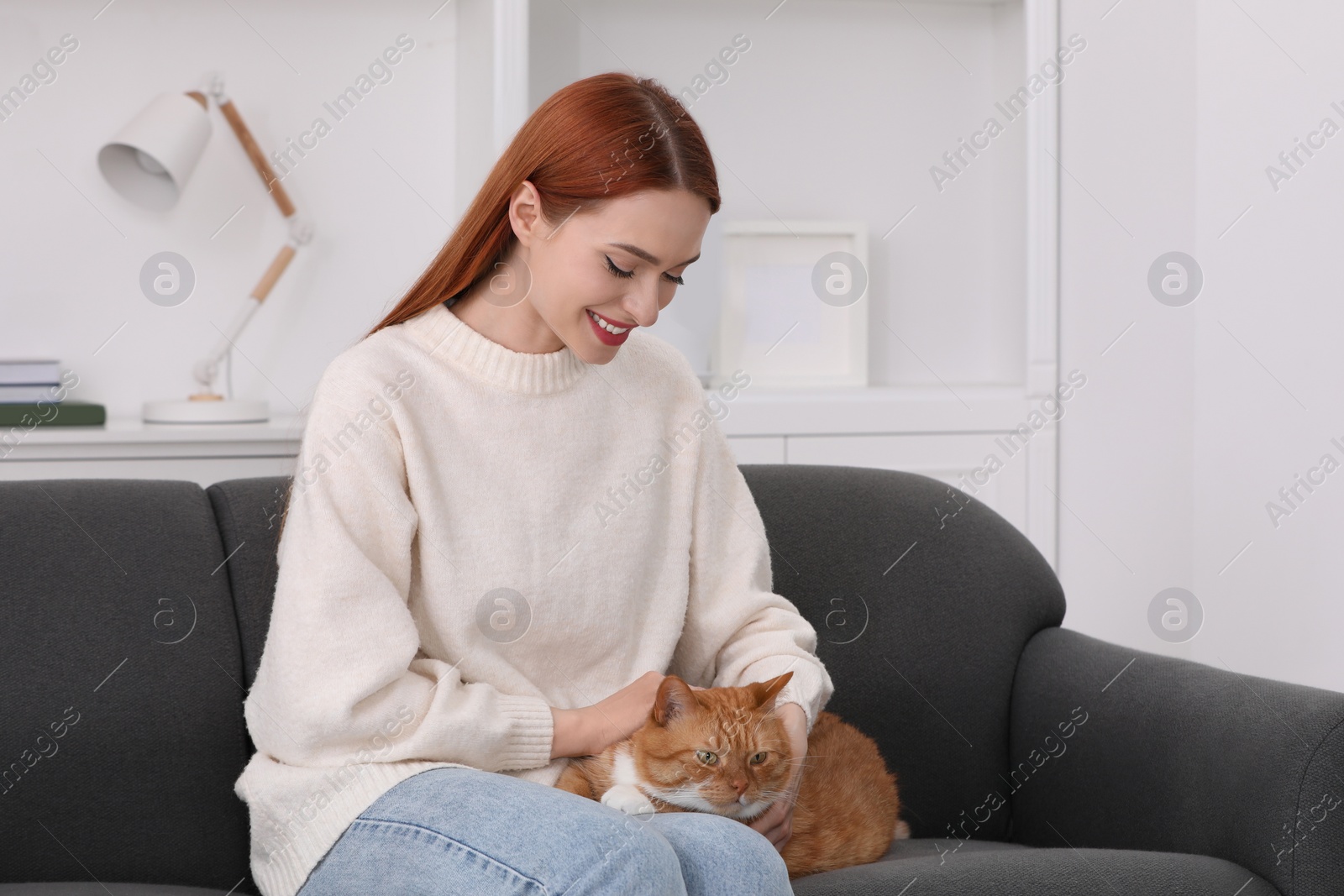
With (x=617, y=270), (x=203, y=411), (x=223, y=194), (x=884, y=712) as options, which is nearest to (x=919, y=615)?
(x=884, y=712)

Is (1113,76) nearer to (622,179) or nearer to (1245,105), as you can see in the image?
(1245,105)

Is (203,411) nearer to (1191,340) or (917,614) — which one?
(917,614)

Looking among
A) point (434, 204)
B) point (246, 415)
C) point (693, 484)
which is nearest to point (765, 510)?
point (693, 484)

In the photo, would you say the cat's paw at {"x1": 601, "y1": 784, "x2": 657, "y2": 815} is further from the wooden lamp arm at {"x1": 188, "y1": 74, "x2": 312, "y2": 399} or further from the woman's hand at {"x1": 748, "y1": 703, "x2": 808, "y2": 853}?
the wooden lamp arm at {"x1": 188, "y1": 74, "x2": 312, "y2": 399}

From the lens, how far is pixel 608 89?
49.3 inches

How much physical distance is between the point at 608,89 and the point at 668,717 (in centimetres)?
64

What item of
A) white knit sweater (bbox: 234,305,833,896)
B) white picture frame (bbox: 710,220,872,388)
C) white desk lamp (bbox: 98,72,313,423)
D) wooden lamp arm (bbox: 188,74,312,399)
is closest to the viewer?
white knit sweater (bbox: 234,305,833,896)

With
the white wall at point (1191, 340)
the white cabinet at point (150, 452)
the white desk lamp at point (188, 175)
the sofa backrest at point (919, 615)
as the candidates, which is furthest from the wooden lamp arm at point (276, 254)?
the white wall at point (1191, 340)

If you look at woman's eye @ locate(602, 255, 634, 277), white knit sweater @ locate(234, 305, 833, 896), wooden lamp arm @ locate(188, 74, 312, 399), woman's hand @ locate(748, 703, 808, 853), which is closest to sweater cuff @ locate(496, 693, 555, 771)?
white knit sweater @ locate(234, 305, 833, 896)

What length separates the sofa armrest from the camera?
1.25 m

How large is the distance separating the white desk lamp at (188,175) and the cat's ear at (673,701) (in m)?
1.34

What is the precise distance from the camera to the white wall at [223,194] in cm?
241

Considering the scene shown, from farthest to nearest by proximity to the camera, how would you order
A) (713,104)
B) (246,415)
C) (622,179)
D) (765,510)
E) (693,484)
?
(713,104)
(246,415)
(765,510)
(693,484)
(622,179)

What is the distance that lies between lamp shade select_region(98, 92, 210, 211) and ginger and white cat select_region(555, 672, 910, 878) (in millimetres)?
1564
